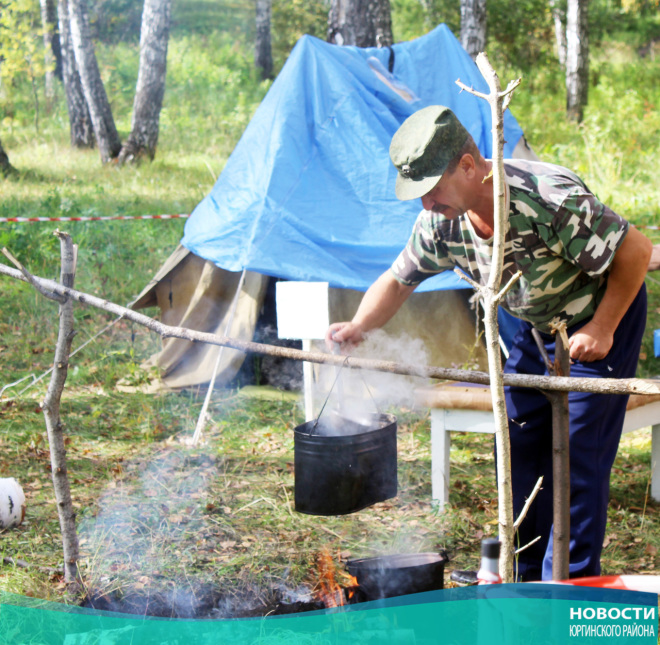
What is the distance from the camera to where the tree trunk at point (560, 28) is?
15591mm

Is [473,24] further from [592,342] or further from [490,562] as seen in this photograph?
[490,562]

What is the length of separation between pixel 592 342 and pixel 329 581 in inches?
54.5

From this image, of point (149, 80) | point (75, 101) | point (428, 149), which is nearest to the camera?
point (428, 149)

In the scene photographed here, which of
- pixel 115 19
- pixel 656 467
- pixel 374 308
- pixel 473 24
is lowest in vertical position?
pixel 656 467

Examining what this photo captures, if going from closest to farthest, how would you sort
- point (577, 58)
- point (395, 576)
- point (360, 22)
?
point (395, 576) < point (360, 22) < point (577, 58)

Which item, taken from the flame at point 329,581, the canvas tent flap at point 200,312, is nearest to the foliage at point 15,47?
the canvas tent flap at point 200,312

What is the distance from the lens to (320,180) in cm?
518

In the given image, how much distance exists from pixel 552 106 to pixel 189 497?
38.8 feet

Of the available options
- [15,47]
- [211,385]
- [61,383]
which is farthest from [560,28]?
[61,383]

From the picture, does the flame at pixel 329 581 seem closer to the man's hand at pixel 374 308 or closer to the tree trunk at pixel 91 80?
the man's hand at pixel 374 308

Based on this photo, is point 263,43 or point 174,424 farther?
point 263,43

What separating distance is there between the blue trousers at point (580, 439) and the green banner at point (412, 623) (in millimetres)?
471

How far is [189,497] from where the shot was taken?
3.85 m

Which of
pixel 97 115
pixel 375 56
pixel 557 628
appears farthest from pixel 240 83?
pixel 557 628
